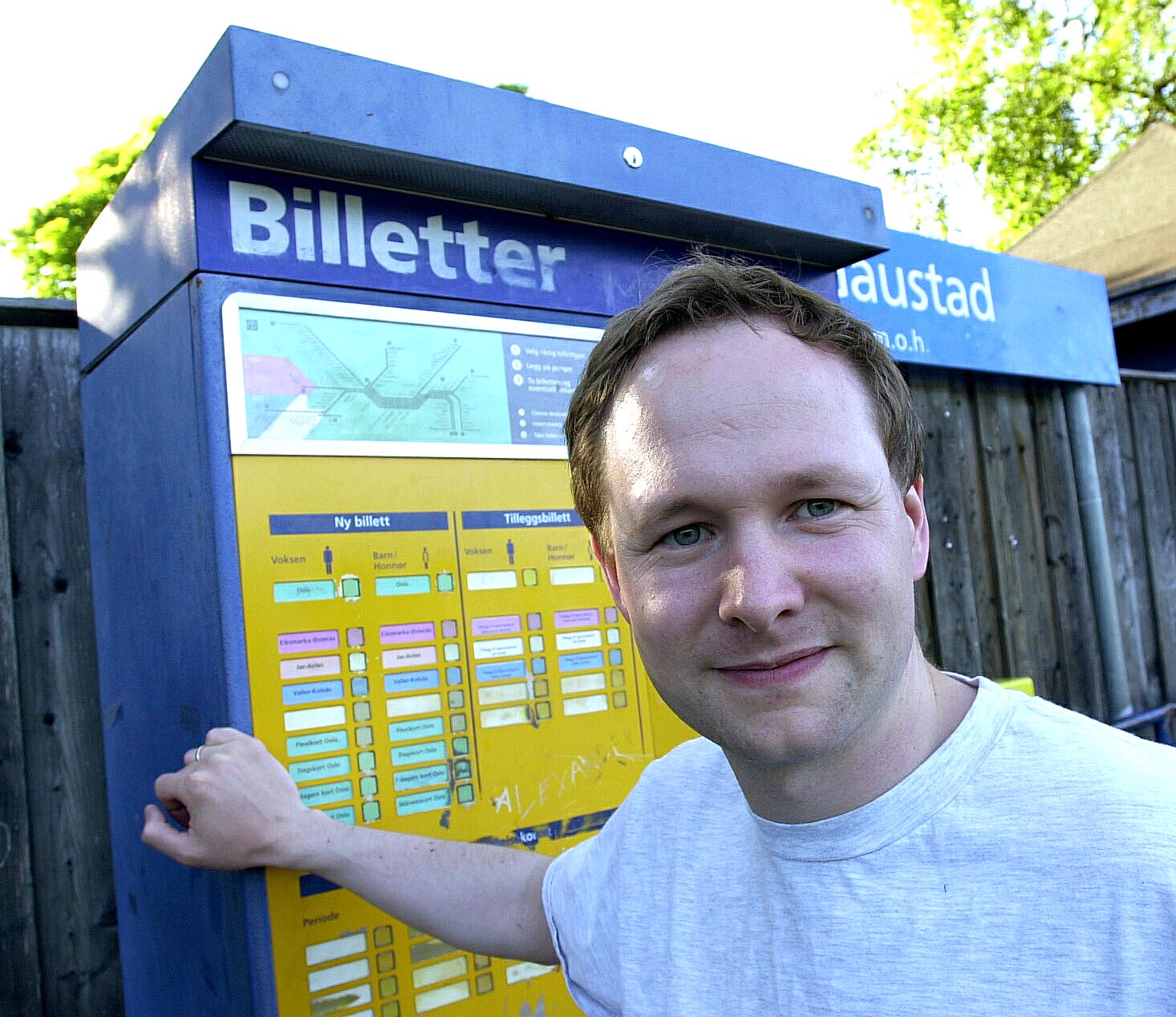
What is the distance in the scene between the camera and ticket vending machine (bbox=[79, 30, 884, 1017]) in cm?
152

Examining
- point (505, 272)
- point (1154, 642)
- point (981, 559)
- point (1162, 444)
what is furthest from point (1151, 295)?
point (505, 272)

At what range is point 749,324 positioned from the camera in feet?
3.83

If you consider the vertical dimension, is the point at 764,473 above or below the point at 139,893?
above

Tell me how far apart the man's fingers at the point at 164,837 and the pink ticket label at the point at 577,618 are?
716 millimetres

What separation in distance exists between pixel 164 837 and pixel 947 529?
316 cm

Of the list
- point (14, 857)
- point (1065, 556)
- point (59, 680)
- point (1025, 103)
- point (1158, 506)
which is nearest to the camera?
point (14, 857)

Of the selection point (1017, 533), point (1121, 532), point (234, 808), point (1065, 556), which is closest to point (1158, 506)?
point (1121, 532)

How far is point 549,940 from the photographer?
4.97ft

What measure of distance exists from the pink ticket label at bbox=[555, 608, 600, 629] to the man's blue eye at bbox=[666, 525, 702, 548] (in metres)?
0.74

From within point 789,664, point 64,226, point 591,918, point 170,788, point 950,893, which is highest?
point 64,226

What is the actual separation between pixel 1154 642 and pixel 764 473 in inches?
173

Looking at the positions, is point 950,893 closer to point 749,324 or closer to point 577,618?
point 749,324

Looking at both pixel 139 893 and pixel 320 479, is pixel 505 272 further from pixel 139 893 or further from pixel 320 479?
pixel 139 893

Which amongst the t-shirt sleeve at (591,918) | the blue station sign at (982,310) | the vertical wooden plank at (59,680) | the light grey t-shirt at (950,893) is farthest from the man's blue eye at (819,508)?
the blue station sign at (982,310)
